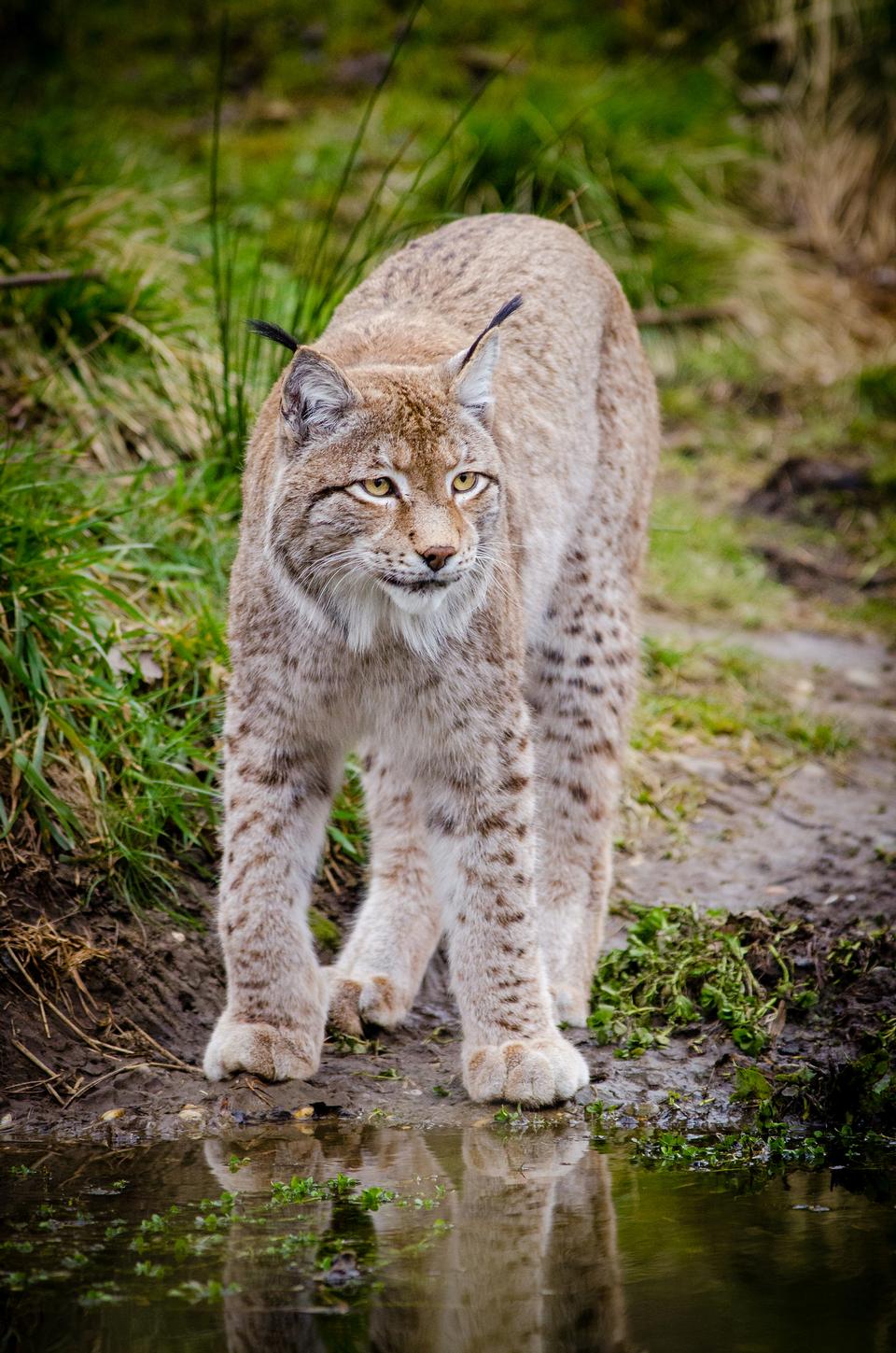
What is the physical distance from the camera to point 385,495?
138 inches

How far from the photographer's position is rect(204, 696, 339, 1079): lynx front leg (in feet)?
12.3

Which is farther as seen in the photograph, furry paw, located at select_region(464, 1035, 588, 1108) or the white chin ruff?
furry paw, located at select_region(464, 1035, 588, 1108)

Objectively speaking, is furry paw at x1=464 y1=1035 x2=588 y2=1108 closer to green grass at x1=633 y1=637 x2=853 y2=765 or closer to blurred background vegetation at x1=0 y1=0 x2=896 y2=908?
blurred background vegetation at x1=0 y1=0 x2=896 y2=908

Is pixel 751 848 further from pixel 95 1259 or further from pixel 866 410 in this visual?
pixel 866 410

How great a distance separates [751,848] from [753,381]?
5.10 metres

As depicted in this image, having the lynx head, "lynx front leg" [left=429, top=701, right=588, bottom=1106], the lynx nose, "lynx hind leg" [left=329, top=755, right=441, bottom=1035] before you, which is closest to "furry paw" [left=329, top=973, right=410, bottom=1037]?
"lynx hind leg" [left=329, top=755, right=441, bottom=1035]

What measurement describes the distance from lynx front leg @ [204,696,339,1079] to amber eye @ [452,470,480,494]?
718 millimetres

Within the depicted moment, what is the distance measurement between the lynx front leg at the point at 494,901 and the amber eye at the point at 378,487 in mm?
649

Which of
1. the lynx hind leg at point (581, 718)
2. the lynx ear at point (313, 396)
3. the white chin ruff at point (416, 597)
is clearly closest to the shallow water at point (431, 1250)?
the white chin ruff at point (416, 597)

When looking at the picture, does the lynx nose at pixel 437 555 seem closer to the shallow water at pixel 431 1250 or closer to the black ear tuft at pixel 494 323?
the black ear tuft at pixel 494 323

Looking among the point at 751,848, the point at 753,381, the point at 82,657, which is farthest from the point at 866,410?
the point at 82,657

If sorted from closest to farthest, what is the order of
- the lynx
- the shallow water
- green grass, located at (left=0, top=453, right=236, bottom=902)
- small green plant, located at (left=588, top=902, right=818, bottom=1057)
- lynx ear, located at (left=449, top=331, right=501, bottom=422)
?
the shallow water < the lynx < lynx ear, located at (left=449, top=331, right=501, bottom=422) < small green plant, located at (left=588, top=902, right=818, bottom=1057) < green grass, located at (left=0, top=453, right=236, bottom=902)

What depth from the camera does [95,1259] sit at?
2.71 meters

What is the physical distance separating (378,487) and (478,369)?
43 cm
